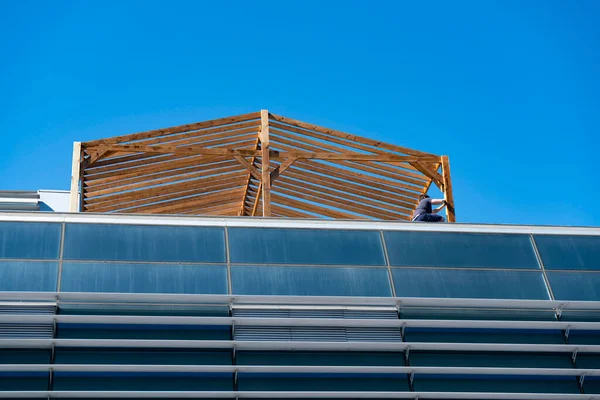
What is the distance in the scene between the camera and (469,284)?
19.1 meters

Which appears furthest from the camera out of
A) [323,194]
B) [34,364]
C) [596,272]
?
[323,194]

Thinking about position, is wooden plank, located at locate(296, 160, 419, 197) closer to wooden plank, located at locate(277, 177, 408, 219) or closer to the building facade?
wooden plank, located at locate(277, 177, 408, 219)

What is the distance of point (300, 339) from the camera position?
57.1 feet

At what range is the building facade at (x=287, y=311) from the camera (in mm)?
16594

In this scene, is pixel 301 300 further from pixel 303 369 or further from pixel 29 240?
pixel 29 240

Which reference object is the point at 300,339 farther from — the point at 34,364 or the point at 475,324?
the point at 34,364

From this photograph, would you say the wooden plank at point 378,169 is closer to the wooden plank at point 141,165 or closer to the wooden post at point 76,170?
the wooden plank at point 141,165

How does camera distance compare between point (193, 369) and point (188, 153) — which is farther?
point (188, 153)

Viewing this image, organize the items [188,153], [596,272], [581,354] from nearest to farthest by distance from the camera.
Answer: [581,354] → [596,272] → [188,153]

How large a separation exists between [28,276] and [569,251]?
10559 mm

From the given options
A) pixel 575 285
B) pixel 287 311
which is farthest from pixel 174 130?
pixel 575 285

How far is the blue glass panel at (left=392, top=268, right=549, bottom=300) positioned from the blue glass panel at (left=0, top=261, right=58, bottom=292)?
628 centimetres

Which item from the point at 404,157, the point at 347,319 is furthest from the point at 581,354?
the point at 404,157

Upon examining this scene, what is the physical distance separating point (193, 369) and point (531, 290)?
6.91m
